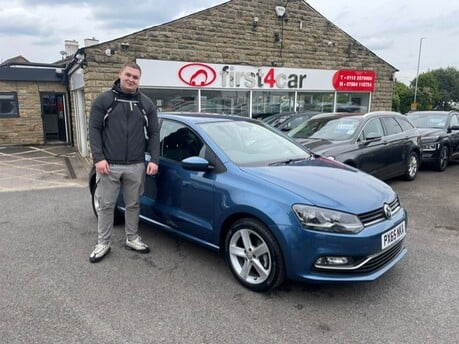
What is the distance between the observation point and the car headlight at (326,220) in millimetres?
2885

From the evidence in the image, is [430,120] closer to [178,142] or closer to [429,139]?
[429,139]

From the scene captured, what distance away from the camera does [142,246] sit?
4.11 meters

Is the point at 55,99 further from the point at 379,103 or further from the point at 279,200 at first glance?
the point at 279,200

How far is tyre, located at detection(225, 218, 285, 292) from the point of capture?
3.05 metres

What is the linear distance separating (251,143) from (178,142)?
777mm

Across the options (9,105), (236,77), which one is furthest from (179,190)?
(9,105)

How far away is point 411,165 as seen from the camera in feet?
25.4

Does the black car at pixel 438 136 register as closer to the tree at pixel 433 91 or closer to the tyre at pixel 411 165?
the tyre at pixel 411 165

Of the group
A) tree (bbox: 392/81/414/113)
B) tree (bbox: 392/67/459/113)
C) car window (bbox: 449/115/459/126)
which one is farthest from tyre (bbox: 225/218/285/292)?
tree (bbox: 392/81/414/113)

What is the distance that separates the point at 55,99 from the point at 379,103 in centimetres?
1267

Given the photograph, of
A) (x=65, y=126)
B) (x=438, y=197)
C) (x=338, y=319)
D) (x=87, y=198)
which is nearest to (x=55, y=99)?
(x=65, y=126)

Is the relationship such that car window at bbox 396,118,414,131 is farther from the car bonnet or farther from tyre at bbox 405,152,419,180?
the car bonnet

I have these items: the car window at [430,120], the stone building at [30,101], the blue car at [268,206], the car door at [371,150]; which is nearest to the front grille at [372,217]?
the blue car at [268,206]

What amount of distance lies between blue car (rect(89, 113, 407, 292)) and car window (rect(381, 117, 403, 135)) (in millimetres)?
3691
